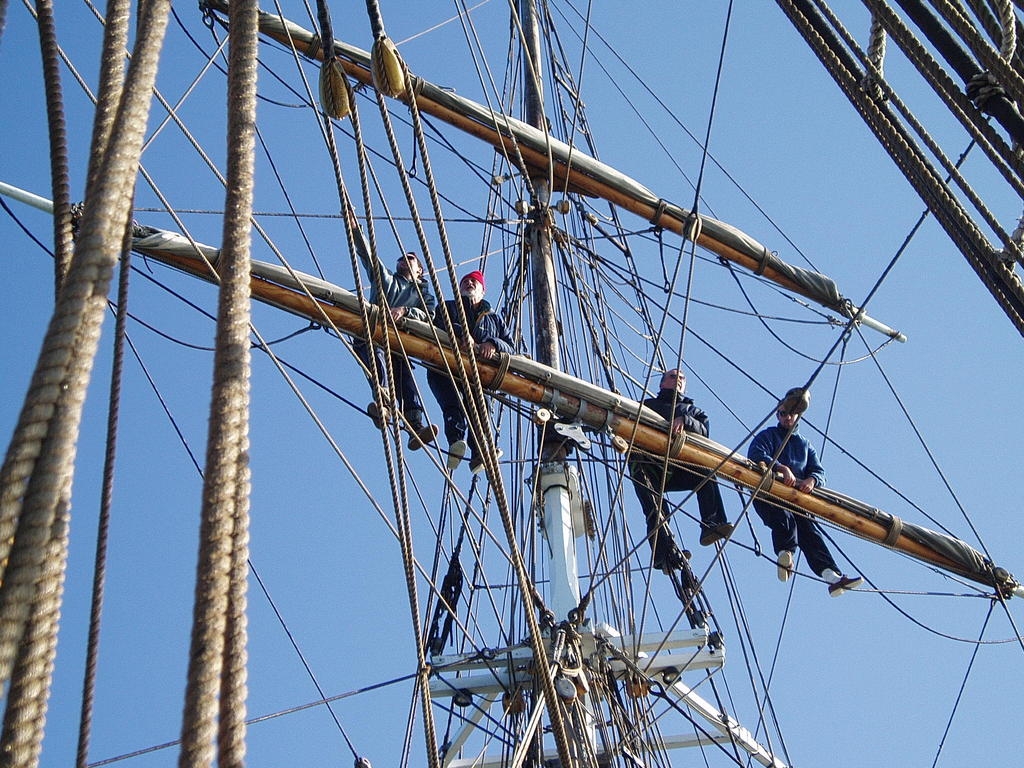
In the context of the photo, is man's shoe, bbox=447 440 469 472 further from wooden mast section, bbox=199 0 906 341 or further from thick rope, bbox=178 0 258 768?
thick rope, bbox=178 0 258 768

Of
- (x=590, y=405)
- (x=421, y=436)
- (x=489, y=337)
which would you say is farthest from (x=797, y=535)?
(x=421, y=436)

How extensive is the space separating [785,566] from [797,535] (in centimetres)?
39

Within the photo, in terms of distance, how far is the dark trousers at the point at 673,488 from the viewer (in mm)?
7355

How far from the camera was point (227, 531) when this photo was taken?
5.46 ft

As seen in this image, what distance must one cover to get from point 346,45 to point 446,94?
0.73 metres

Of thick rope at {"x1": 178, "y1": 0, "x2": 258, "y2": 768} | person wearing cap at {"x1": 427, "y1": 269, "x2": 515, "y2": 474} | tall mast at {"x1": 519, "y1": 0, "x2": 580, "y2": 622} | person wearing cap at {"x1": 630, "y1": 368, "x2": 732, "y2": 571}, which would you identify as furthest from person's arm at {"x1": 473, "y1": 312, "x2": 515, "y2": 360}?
thick rope at {"x1": 178, "y1": 0, "x2": 258, "y2": 768}

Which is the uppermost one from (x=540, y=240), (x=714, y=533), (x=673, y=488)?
(x=540, y=240)

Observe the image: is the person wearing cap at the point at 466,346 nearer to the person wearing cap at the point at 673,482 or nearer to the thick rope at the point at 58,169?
the person wearing cap at the point at 673,482

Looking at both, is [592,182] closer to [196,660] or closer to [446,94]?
[446,94]

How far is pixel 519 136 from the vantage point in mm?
9117

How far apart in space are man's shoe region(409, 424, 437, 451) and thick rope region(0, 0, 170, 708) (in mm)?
4314

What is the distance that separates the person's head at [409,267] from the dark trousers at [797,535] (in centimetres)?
247

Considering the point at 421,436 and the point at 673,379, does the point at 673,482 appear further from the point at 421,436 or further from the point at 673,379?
the point at 421,436

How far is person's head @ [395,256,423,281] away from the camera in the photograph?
6.55 meters
